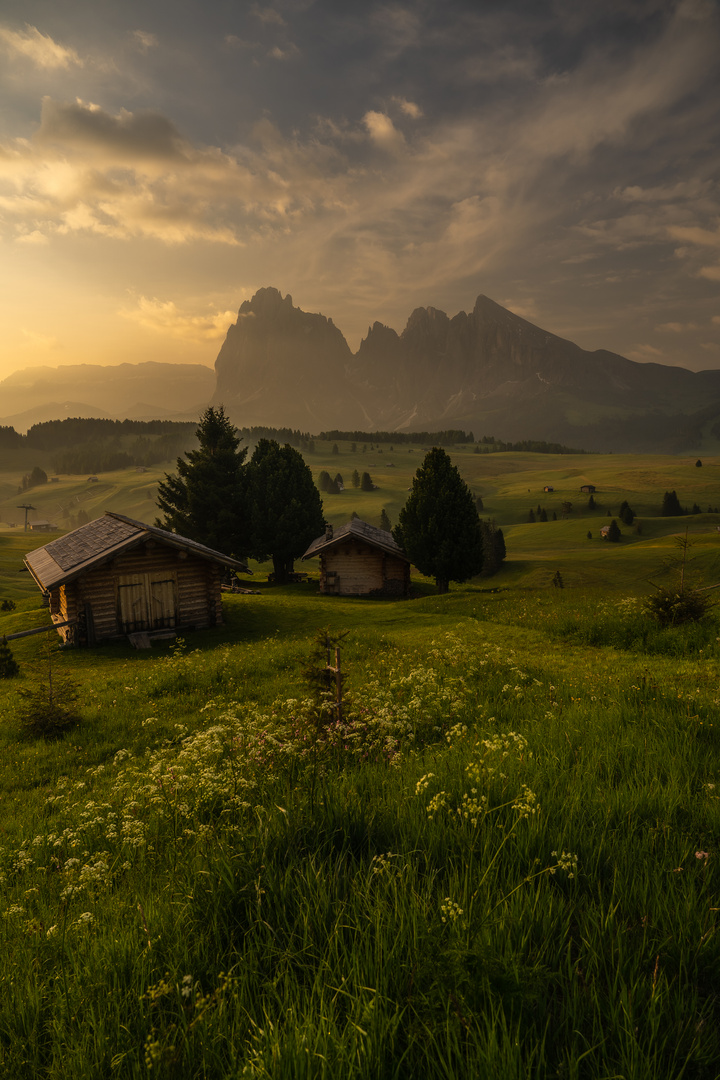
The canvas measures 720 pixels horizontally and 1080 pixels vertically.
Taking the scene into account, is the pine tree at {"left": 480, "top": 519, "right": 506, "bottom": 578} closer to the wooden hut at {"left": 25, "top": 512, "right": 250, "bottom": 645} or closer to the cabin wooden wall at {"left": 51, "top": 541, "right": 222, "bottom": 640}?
the cabin wooden wall at {"left": 51, "top": 541, "right": 222, "bottom": 640}

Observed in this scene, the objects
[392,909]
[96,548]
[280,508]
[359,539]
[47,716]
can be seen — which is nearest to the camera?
[392,909]

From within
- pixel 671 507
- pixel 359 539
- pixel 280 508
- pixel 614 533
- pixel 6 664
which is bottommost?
pixel 614 533

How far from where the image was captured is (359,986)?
6.89ft

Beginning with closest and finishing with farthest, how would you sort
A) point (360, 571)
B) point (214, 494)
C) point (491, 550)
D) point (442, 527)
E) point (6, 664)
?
1. point (6, 664)
2. point (442, 527)
3. point (360, 571)
4. point (214, 494)
5. point (491, 550)

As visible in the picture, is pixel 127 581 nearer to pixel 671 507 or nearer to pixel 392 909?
pixel 392 909

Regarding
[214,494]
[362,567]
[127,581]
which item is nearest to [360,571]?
[362,567]

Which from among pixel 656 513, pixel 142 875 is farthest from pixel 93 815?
pixel 656 513

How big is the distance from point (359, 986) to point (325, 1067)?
0.31 metres

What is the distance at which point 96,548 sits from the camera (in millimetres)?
26203

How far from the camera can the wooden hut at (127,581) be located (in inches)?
996

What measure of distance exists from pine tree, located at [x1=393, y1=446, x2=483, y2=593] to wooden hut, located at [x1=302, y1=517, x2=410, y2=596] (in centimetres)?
206

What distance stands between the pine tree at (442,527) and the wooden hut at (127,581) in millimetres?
21019

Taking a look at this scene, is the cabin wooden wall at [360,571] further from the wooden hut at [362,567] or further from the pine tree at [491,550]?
the pine tree at [491,550]

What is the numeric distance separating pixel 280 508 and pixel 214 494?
6575 millimetres
